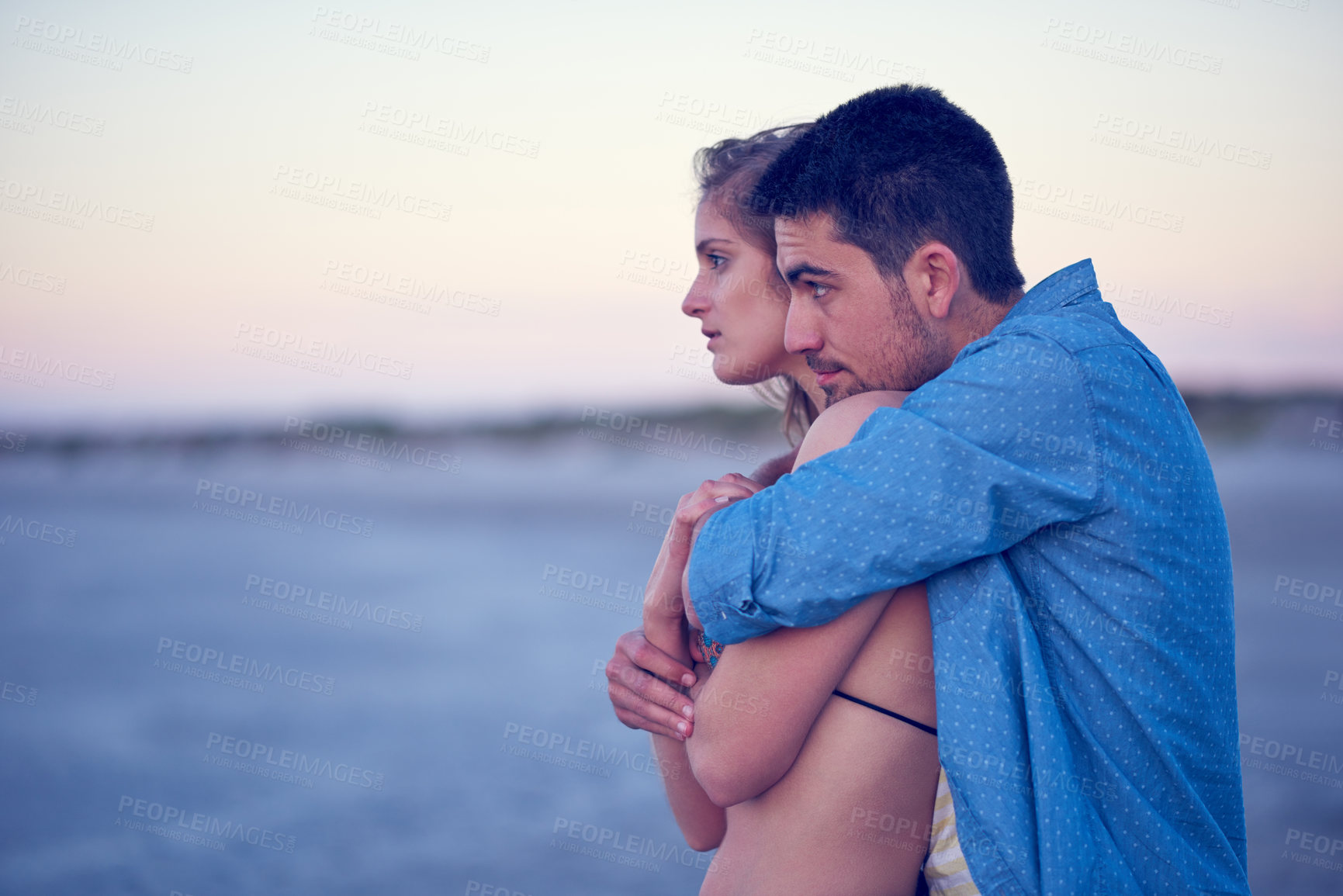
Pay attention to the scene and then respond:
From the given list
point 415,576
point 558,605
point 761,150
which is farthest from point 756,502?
point 415,576

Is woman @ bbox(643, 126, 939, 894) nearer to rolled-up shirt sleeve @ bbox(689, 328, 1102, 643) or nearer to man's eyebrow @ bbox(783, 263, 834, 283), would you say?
rolled-up shirt sleeve @ bbox(689, 328, 1102, 643)

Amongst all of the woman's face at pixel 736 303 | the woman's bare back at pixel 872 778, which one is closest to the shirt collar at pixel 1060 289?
the woman's bare back at pixel 872 778

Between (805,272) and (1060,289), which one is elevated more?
(805,272)

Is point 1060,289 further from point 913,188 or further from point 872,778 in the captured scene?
point 872,778

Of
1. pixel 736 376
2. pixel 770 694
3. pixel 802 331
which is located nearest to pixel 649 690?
pixel 770 694

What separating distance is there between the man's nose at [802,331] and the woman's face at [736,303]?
0.70 meters

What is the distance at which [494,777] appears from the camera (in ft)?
17.1

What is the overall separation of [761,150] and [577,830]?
3.34m

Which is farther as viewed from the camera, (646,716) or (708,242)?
(708,242)

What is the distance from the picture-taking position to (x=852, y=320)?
1852 millimetres

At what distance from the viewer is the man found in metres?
1.42

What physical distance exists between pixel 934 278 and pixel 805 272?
0.24 m

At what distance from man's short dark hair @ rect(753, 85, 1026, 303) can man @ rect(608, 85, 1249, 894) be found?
27 centimetres

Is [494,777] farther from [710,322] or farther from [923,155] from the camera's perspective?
[923,155]
